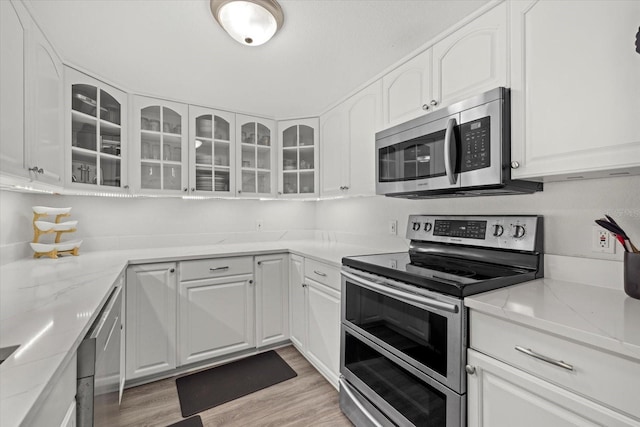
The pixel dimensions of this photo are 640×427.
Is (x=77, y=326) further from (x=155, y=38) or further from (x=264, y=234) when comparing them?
(x=264, y=234)

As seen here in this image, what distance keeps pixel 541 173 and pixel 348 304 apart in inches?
45.8

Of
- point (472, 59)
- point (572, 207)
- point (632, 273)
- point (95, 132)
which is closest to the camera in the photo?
point (632, 273)

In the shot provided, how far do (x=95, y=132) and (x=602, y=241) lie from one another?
306 centimetres

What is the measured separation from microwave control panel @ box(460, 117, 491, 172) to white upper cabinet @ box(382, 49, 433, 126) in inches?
13.9

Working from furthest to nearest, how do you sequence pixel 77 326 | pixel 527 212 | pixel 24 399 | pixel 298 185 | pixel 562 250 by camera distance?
pixel 298 185
pixel 527 212
pixel 562 250
pixel 77 326
pixel 24 399

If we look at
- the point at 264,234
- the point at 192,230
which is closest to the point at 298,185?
the point at 264,234

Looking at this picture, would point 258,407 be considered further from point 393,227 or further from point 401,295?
point 393,227

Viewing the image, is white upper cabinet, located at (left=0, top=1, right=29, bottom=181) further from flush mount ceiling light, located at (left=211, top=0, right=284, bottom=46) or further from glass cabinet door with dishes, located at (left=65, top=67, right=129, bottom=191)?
flush mount ceiling light, located at (left=211, top=0, right=284, bottom=46)

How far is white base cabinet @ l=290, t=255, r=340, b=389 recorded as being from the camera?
1938mm

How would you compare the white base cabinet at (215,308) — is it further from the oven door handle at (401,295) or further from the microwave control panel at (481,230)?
the microwave control panel at (481,230)

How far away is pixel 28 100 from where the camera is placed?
1.42m

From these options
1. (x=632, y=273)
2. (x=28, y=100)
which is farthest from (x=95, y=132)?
(x=632, y=273)

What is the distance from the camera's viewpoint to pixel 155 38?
→ 1.64 m

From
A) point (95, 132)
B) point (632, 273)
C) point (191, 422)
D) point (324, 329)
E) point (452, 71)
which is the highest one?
point (452, 71)
